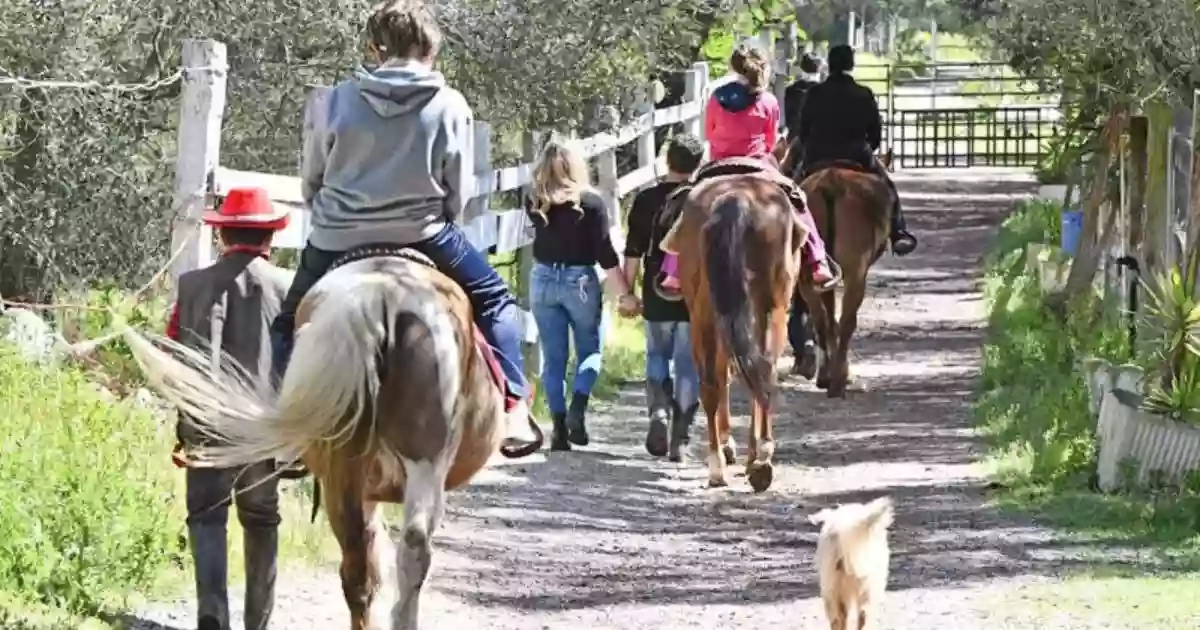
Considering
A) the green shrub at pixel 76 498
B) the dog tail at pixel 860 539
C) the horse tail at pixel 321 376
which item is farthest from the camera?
the green shrub at pixel 76 498

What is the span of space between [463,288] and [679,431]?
5.92 meters

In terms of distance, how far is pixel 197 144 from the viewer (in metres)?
10.2

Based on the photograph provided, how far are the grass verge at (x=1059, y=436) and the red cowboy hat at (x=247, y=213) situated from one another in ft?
14.3

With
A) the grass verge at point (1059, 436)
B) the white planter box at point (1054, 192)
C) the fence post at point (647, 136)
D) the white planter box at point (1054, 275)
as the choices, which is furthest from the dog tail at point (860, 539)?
the white planter box at point (1054, 192)

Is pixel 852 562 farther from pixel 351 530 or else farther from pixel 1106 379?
pixel 1106 379

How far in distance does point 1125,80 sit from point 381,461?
7.76 metres

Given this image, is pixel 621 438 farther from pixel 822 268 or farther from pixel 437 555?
pixel 437 555

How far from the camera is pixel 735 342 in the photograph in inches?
495

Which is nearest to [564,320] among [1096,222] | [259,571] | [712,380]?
[712,380]

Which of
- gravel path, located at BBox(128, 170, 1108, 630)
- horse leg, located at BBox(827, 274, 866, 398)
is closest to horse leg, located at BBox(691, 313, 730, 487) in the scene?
gravel path, located at BBox(128, 170, 1108, 630)

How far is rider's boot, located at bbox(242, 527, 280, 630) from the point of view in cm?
846

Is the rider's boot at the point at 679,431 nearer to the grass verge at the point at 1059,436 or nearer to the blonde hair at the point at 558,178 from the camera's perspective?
the blonde hair at the point at 558,178

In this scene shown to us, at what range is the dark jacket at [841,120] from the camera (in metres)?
16.6

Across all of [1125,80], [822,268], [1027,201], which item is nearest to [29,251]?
[822,268]
